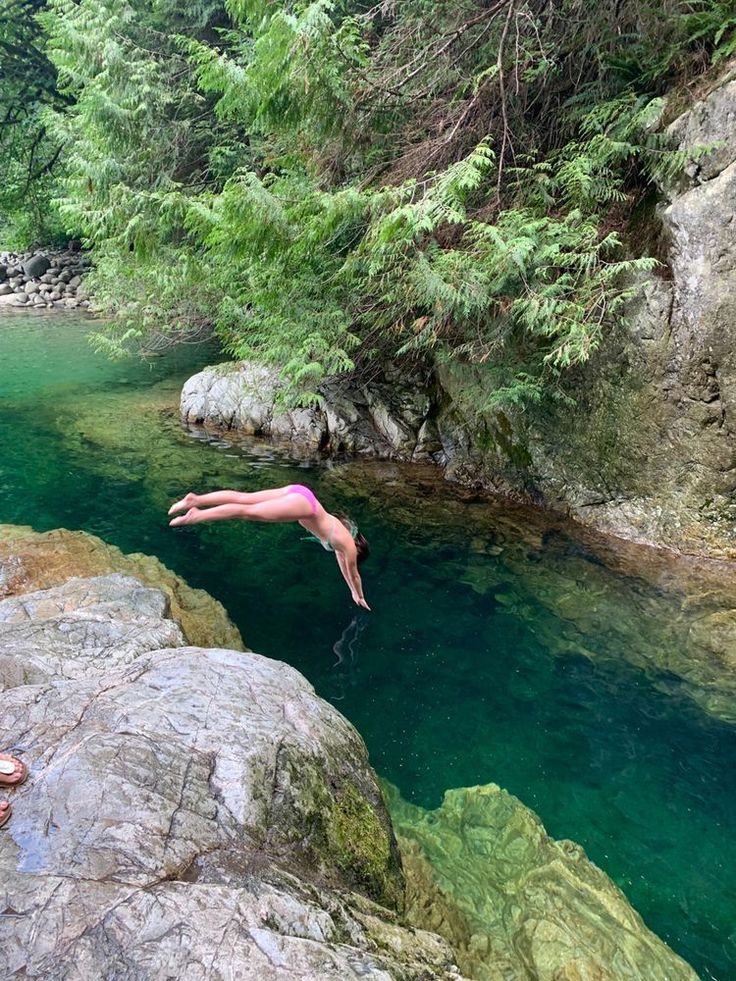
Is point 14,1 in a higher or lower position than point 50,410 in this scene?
higher

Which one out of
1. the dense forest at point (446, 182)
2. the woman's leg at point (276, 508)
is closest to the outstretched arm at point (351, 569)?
the woman's leg at point (276, 508)

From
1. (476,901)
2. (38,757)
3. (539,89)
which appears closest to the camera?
(38,757)

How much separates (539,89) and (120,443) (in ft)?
30.5

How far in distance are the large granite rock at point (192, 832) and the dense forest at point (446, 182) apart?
5228mm

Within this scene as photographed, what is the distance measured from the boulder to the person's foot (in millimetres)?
32886

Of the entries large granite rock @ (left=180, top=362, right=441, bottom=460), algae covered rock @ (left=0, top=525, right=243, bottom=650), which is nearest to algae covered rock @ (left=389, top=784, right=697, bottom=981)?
algae covered rock @ (left=0, top=525, right=243, bottom=650)

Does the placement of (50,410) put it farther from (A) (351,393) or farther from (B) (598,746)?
(B) (598,746)

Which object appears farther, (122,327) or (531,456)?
(122,327)

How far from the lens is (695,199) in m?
6.99

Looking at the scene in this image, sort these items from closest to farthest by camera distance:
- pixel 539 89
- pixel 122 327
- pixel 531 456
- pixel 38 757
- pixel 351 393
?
1. pixel 38 757
2. pixel 539 89
3. pixel 531 456
4. pixel 351 393
5. pixel 122 327

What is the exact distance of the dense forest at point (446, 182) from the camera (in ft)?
23.4

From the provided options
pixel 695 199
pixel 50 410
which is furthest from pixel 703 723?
pixel 50 410

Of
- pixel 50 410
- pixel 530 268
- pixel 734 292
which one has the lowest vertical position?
pixel 50 410

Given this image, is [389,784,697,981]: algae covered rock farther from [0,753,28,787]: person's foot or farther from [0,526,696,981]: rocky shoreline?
[0,753,28,787]: person's foot
